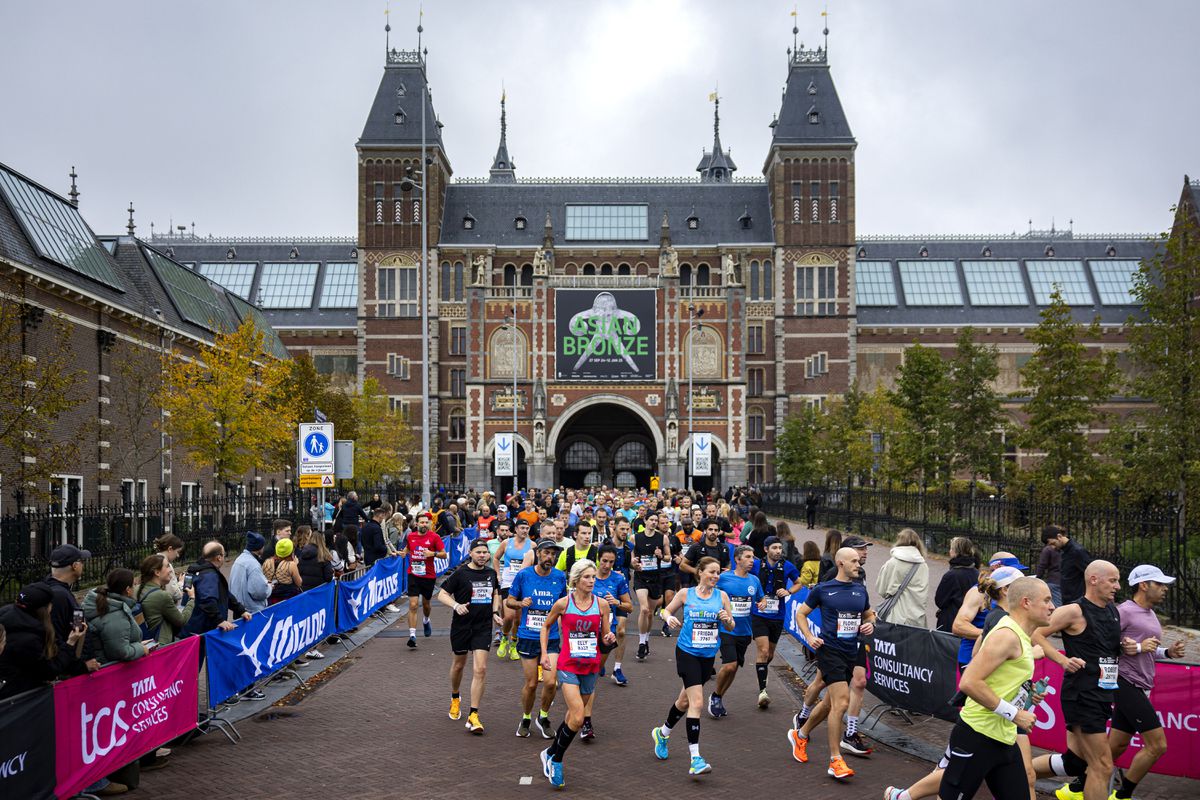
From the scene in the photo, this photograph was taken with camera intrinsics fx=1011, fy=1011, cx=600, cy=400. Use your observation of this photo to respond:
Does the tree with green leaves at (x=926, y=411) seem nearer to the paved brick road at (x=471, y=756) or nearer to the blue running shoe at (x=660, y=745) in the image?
the paved brick road at (x=471, y=756)

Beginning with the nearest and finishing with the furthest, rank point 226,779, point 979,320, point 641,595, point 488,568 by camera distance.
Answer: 1. point 226,779
2. point 488,568
3. point 641,595
4. point 979,320

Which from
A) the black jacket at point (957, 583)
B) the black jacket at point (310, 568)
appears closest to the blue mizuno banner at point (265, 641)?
the black jacket at point (310, 568)

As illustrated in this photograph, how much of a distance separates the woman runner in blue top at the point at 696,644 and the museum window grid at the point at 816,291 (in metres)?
53.3

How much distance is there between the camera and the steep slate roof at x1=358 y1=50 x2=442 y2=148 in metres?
60.2

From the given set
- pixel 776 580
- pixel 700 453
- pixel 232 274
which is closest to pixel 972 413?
pixel 700 453

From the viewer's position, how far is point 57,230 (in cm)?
2883

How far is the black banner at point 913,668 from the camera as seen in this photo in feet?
30.7

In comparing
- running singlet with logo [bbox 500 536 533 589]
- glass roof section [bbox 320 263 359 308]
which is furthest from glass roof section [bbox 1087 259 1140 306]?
running singlet with logo [bbox 500 536 533 589]

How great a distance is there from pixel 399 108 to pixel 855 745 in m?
57.6

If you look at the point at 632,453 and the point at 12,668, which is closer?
the point at 12,668

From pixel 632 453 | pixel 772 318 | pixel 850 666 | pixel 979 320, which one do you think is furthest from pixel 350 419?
pixel 979 320

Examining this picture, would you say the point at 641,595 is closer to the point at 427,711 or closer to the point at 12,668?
the point at 427,711

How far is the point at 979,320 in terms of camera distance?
65750mm

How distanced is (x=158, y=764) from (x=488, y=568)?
3.46 meters
